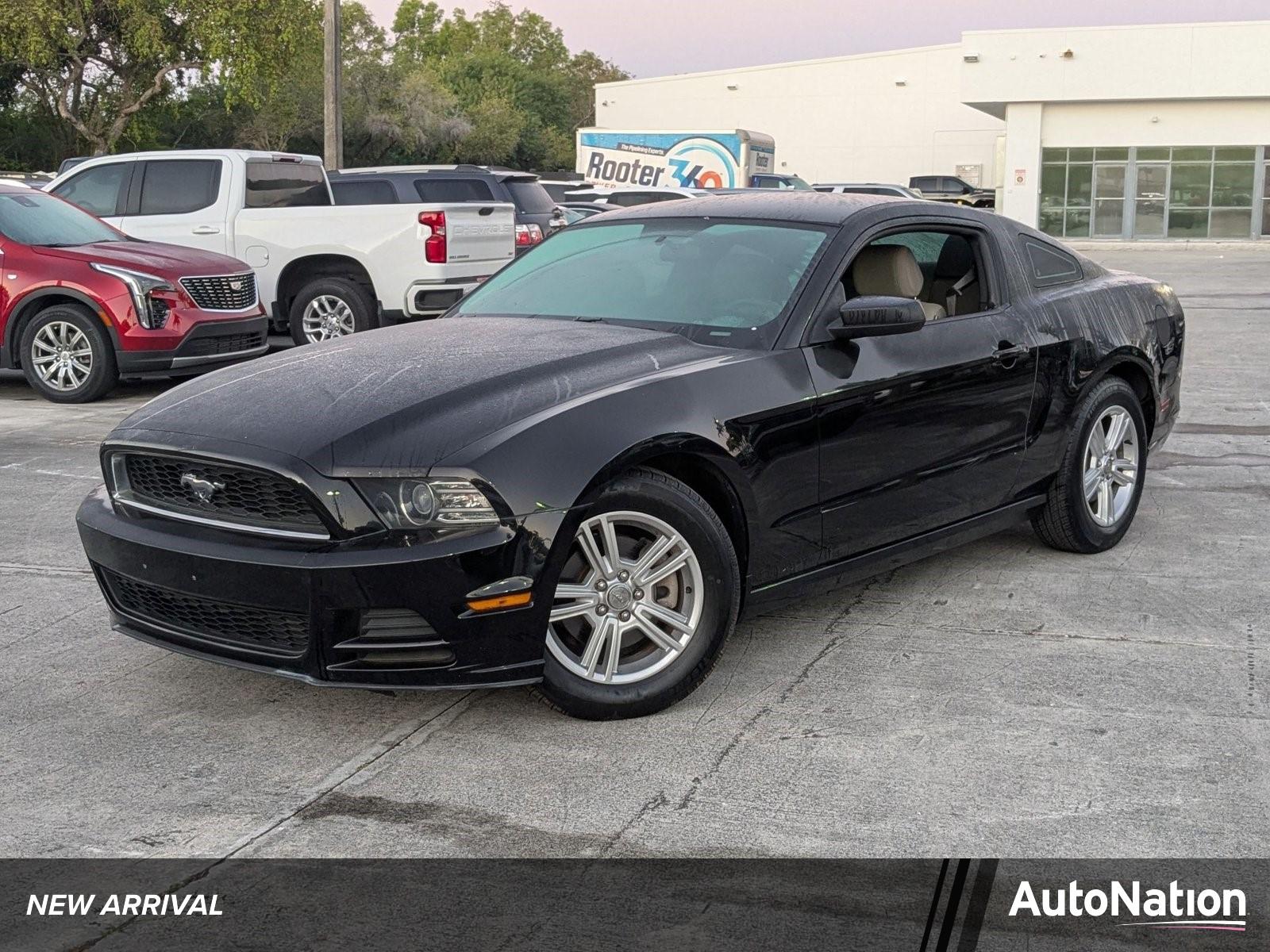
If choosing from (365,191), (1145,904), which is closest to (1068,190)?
(365,191)

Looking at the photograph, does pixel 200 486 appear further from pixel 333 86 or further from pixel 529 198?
pixel 333 86

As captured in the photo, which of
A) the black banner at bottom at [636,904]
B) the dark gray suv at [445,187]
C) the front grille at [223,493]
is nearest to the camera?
the black banner at bottom at [636,904]

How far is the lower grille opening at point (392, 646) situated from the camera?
403 cm

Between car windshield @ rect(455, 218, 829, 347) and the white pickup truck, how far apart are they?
734 centimetres

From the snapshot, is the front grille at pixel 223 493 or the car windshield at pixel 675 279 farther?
A: the car windshield at pixel 675 279

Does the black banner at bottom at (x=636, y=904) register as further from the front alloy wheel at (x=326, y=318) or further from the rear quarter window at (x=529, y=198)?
the rear quarter window at (x=529, y=198)

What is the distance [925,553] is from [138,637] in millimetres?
2792

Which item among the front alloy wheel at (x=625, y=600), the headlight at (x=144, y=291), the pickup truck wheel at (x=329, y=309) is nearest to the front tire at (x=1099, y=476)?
the front alloy wheel at (x=625, y=600)

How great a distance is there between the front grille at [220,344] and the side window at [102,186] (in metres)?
3.20

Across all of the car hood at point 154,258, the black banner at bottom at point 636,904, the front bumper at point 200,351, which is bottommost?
the black banner at bottom at point 636,904

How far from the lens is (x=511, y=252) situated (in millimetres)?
13969

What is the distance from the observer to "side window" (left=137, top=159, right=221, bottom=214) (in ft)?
46.0

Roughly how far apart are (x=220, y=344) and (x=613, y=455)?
8.09m

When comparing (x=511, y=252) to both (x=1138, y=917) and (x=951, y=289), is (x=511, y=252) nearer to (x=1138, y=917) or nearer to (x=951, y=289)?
(x=951, y=289)
